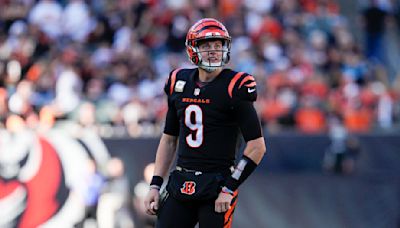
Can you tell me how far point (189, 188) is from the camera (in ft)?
17.7

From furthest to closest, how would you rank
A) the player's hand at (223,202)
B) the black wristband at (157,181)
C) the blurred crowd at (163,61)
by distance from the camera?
the blurred crowd at (163,61) < the black wristband at (157,181) < the player's hand at (223,202)

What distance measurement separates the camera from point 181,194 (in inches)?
214

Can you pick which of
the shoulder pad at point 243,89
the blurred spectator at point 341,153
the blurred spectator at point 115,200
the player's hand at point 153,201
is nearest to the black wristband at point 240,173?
the shoulder pad at point 243,89

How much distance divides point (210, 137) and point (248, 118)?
28 cm

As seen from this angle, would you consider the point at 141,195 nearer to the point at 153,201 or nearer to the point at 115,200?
the point at 115,200

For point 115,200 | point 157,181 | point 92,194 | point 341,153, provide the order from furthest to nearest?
point 341,153, point 115,200, point 92,194, point 157,181

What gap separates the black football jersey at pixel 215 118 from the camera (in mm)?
5371

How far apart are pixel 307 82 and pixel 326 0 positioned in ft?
11.5

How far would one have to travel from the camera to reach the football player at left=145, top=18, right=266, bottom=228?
17.6ft

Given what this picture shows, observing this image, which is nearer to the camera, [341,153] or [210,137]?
[210,137]

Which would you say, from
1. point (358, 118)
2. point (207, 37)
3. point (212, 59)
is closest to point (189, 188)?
point (212, 59)

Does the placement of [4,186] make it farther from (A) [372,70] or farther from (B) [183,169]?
(A) [372,70]

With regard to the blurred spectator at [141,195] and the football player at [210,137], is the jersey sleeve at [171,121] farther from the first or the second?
the blurred spectator at [141,195]

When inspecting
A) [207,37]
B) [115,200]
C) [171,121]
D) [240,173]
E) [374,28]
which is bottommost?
[115,200]
